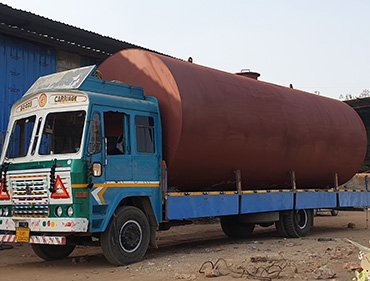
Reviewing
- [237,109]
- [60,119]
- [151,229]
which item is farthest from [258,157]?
[60,119]

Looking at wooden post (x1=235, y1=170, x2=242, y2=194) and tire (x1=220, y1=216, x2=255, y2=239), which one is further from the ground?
wooden post (x1=235, y1=170, x2=242, y2=194)

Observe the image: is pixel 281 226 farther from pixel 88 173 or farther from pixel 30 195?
pixel 30 195

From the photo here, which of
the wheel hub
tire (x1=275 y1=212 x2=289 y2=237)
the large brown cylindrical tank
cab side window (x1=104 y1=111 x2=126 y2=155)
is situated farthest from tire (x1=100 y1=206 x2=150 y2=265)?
tire (x1=275 y1=212 x2=289 y2=237)

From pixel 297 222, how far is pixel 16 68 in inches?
324

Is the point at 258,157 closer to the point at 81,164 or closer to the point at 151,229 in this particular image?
the point at 151,229

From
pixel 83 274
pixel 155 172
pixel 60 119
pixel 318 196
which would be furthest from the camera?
pixel 318 196

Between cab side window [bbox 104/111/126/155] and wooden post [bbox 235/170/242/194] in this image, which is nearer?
cab side window [bbox 104/111/126/155]

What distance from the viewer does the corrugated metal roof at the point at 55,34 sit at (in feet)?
43.3

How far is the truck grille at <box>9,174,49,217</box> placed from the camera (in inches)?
331

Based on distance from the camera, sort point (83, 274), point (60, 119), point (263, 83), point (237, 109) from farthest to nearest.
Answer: point (263, 83) → point (237, 109) → point (60, 119) → point (83, 274)

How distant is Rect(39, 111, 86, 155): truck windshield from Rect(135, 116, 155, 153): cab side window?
1.17m

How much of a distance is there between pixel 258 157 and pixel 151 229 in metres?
3.49

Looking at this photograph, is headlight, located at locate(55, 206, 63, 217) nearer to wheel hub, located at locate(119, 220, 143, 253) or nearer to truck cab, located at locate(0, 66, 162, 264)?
truck cab, located at locate(0, 66, 162, 264)

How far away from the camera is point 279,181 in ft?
42.5
